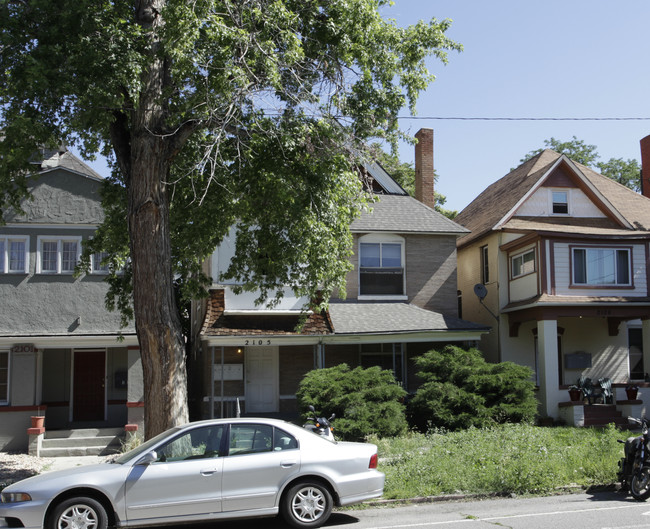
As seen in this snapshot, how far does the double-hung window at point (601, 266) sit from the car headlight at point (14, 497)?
1751cm

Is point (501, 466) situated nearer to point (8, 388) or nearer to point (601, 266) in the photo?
point (601, 266)

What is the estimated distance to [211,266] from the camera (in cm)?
2081

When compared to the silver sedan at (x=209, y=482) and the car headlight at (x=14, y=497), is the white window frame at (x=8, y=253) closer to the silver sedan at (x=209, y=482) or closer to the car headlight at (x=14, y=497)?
the silver sedan at (x=209, y=482)

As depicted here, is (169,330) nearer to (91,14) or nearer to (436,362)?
(91,14)

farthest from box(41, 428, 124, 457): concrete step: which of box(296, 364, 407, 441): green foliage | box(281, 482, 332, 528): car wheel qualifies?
box(281, 482, 332, 528): car wheel

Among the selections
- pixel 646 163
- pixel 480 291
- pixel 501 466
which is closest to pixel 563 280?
pixel 480 291

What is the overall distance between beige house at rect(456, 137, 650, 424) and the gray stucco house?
12177 mm

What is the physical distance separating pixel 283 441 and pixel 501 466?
4.34 metres

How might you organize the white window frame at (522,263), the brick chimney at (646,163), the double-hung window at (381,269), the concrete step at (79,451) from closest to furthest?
1. the concrete step at (79,451)
2. the white window frame at (522,263)
3. the double-hung window at (381,269)
4. the brick chimney at (646,163)

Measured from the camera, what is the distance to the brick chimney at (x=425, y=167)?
2580cm

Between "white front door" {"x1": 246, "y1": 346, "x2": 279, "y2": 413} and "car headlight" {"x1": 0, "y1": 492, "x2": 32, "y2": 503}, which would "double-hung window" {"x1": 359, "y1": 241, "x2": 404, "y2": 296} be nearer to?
"white front door" {"x1": 246, "y1": 346, "x2": 279, "y2": 413}

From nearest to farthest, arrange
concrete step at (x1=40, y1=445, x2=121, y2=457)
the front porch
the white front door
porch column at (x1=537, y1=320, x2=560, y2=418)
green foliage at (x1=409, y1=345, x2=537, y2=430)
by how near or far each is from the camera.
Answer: green foliage at (x1=409, y1=345, x2=537, y2=430) → concrete step at (x1=40, y1=445, x2=121, y2=457) → the front porch → porch column at (x1=537, y1=320, x2=560, y2=418) → the white front door

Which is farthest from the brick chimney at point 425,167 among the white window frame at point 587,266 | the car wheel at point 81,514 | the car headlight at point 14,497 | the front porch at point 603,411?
the car headlight at point 14,497

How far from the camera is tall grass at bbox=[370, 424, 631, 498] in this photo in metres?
11.0
